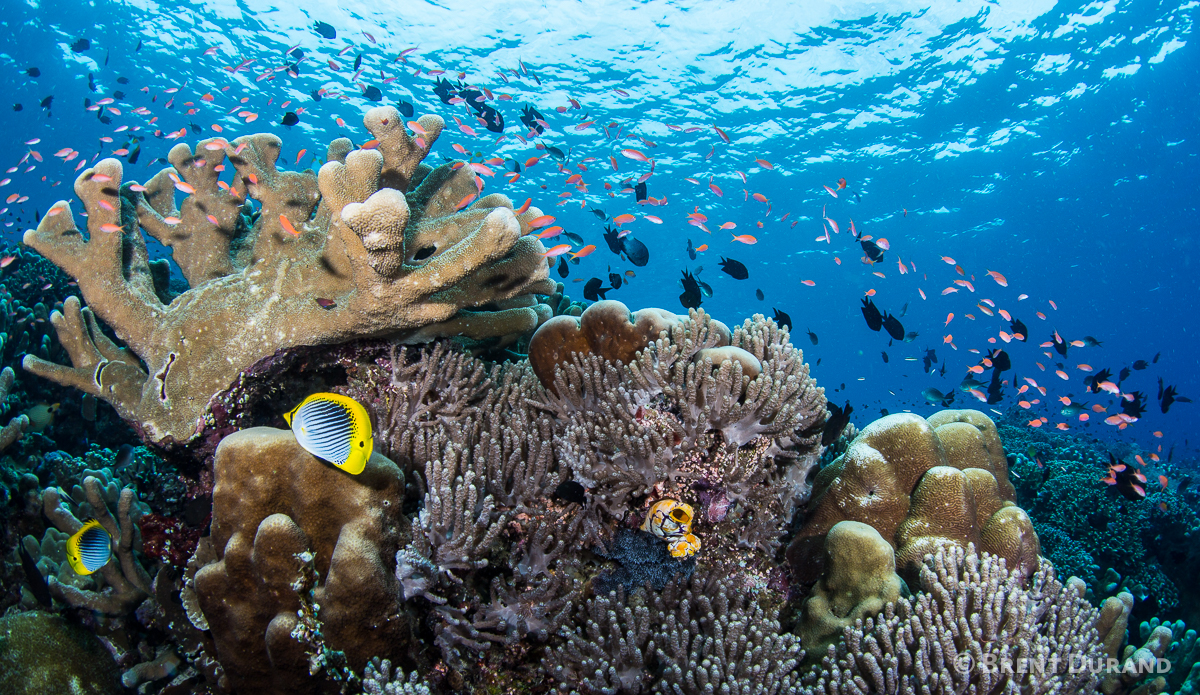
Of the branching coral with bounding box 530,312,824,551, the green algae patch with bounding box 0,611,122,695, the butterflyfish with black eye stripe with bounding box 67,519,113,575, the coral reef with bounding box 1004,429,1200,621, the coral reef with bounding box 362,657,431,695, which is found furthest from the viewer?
the coral reef with bounding box 1004,429,1200,621

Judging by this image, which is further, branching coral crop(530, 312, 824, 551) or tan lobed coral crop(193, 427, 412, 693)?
branching coral crop(530, 312, 824, 551)

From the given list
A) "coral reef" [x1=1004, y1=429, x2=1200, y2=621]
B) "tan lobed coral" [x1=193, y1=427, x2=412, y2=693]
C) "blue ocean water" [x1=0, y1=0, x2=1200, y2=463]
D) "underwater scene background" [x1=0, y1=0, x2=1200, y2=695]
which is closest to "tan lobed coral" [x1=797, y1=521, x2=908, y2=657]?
"underwater scene background" [x1=0, y1=0, x2=1200, y2=695]

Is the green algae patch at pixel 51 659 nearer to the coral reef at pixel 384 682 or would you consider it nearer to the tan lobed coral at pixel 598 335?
the coral reef at pixel 384 682

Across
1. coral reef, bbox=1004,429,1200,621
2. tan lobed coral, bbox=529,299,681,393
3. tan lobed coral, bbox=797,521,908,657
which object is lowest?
coral reef, bbox=1004,429,1200,621

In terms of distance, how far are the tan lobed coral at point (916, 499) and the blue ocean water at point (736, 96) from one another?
29.7ft

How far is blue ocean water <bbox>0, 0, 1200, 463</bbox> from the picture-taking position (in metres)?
21.0

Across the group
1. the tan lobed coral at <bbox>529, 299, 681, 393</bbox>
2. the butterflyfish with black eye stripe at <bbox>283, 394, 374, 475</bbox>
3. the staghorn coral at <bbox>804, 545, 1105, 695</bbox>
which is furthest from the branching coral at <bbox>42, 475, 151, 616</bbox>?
the staghorn coral at <bbox>804, 545, 1105, 695</bbox>

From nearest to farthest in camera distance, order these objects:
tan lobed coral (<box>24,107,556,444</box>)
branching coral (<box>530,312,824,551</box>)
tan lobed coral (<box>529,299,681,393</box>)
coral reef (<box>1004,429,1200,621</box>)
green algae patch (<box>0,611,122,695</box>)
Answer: green algae patch (<box>0,611,122,695</box>), branching coral (<box>530,312,824,551</box>), tan lobed coral (<box>24,107,556,444</box>), tan lobed coral (<box>529,299,681,393</box>), coral reef (<box>1004,429,1200,621</box>)

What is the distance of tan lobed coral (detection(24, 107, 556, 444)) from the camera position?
3.13m

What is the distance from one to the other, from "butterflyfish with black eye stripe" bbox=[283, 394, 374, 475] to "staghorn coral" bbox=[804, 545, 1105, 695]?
234cm

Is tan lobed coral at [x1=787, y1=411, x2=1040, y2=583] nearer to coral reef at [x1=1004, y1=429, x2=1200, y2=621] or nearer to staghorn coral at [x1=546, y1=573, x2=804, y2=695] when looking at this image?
staghorn coral at [x1=546, y1=573, x2=804, y2=695]

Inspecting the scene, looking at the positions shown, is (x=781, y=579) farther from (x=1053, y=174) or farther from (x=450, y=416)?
(x=1053, y=174)

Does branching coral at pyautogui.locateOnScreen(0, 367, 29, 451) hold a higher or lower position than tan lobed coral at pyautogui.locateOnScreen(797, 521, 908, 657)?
lower

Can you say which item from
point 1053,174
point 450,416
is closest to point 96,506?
point 450,416
